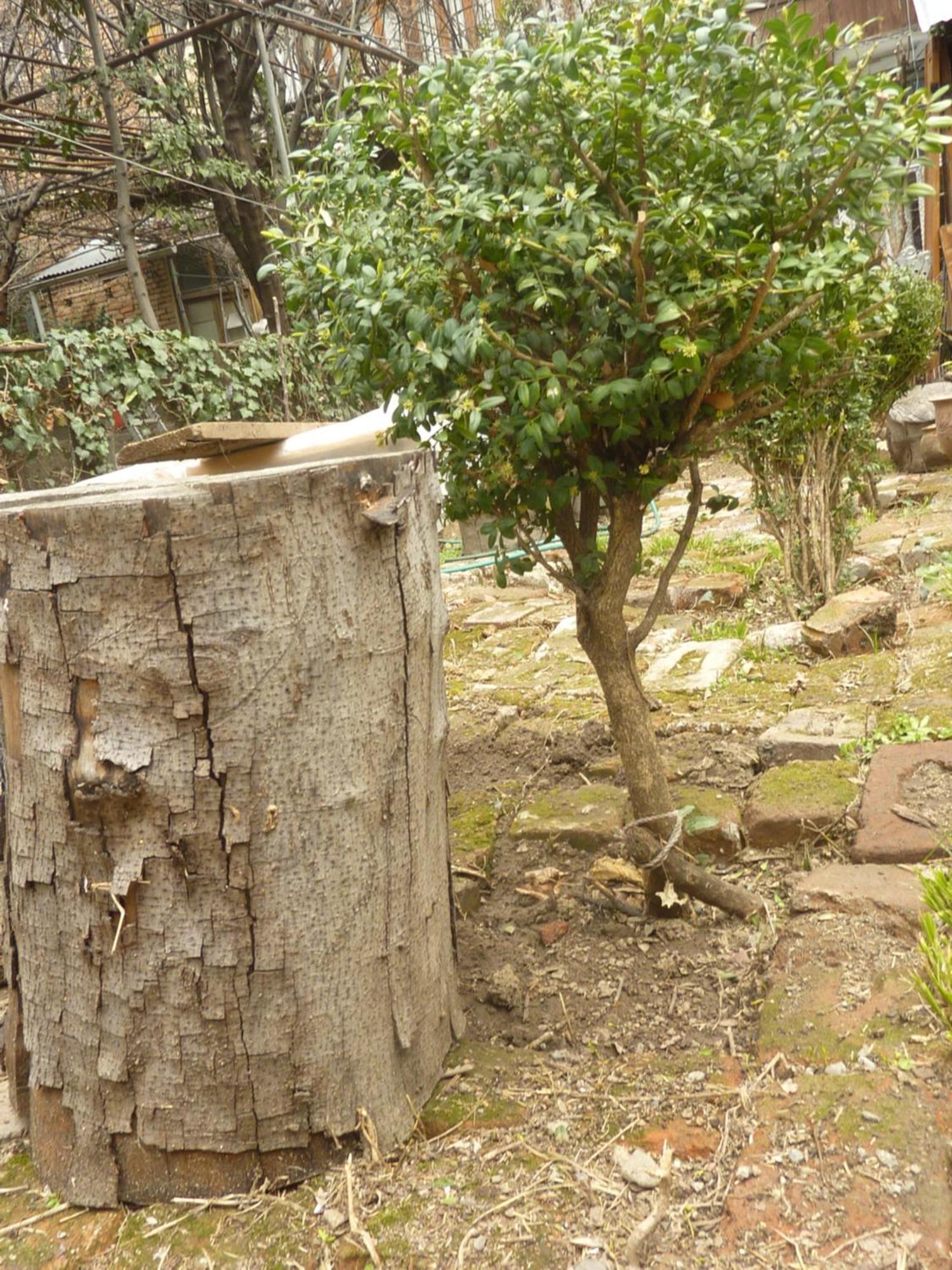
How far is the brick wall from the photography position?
15.7 meters

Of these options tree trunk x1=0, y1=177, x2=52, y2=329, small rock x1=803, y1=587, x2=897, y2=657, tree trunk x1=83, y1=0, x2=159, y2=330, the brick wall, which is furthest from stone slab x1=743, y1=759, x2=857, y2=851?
the brick wall

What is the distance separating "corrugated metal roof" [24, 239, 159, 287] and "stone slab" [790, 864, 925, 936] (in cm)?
1449

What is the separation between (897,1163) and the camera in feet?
5.06

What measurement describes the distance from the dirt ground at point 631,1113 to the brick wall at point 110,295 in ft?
48.7

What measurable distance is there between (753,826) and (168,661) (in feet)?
5.71

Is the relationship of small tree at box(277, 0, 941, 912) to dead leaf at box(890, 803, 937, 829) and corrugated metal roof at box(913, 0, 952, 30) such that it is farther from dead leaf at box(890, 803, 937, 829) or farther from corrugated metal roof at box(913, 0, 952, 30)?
corrugated metal roof at box(913, 0, 952, 30)

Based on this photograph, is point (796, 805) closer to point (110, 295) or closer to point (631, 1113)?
point (631, 1113)

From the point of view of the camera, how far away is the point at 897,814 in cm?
253

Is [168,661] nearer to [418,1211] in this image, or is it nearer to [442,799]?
[442,799]

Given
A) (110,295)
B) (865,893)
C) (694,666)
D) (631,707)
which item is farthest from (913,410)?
(110,295)

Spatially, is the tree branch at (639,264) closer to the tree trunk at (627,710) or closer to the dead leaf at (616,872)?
the tree trunk at (627,710)

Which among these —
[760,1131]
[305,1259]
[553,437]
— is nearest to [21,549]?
[553,437]

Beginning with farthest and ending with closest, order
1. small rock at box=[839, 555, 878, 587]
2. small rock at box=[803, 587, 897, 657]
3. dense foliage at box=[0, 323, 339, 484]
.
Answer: dense foliage at box=[0, 323, 339, 484] < small rock at box=[839, 555, 878, 587] < small rock at box=[803, 587, 897, 657]

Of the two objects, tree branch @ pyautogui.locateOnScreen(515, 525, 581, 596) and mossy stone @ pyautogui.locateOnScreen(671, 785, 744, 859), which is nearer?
tree branch @ pyautogui.locateOnScreen(515, 525, 581, 596)
